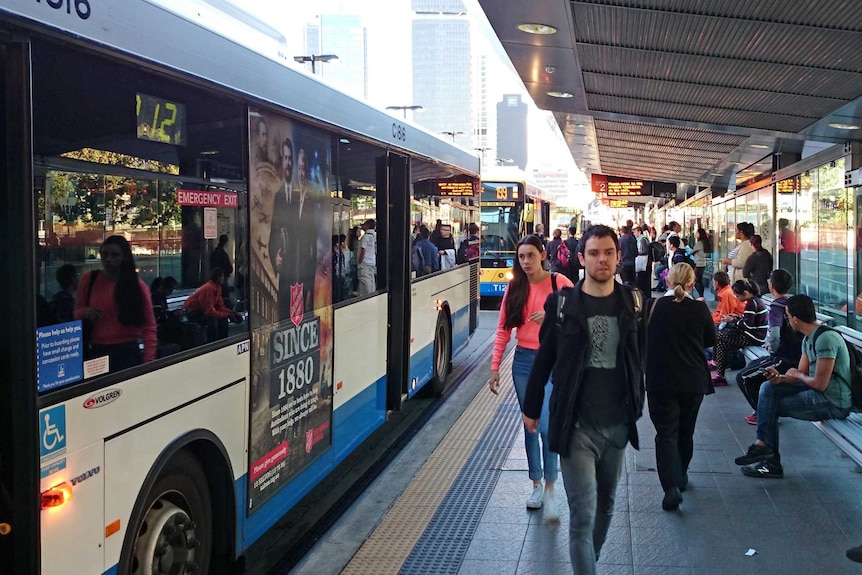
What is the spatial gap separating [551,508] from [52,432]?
11.5 feet

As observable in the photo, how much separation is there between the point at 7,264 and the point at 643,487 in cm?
474

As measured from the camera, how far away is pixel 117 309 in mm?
3480

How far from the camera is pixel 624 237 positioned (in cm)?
1809

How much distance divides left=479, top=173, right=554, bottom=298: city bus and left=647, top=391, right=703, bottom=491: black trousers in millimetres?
15001

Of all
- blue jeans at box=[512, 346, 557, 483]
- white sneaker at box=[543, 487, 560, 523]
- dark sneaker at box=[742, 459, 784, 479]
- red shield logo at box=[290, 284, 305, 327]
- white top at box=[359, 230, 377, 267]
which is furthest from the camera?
white top at box=[359, 230, 377, 267]

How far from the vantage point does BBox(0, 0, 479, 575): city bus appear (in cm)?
288

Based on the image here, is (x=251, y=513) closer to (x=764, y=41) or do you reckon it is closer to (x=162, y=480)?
(x=162, y=480)

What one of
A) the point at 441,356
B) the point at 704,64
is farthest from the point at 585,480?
the point at 441,356

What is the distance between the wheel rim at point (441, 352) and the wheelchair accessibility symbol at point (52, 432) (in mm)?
6805

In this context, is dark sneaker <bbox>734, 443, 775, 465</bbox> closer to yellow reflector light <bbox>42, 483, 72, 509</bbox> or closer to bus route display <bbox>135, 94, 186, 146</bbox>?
bus route display <bbox>135, 94, 186, 146</bbox>

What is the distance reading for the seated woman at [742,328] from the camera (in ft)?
32.0

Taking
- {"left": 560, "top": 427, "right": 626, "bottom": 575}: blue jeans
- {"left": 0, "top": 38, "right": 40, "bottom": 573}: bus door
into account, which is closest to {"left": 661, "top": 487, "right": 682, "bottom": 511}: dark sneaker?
{"left": 560, "top": 427, "right": 626, "bottom": 575}: blue jeans

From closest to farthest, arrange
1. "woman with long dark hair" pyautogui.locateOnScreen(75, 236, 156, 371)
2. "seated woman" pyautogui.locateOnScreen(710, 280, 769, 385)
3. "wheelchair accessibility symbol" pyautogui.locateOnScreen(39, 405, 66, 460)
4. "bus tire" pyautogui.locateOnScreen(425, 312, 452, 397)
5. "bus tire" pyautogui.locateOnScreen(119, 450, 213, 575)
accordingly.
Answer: "wheelchair accessibility symbol" pyautogui.locateOnScreen(39, 405, 66, 460) < "woman with long dark hair" pyautogui.locateOnScreen(75, 236, 156, 371) < "bus tire" pyautogui.locateOnScreen(119, 450, 213, 575) < "seated woman" pyautogui.locateOnScreen(710, 280, 769, 385) < "bus tire" pyautogui.locateOnScreen(425, 312, 452, 397)

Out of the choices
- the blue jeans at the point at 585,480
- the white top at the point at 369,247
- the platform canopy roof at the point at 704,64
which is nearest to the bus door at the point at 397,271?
the white top at the point at 369,247
